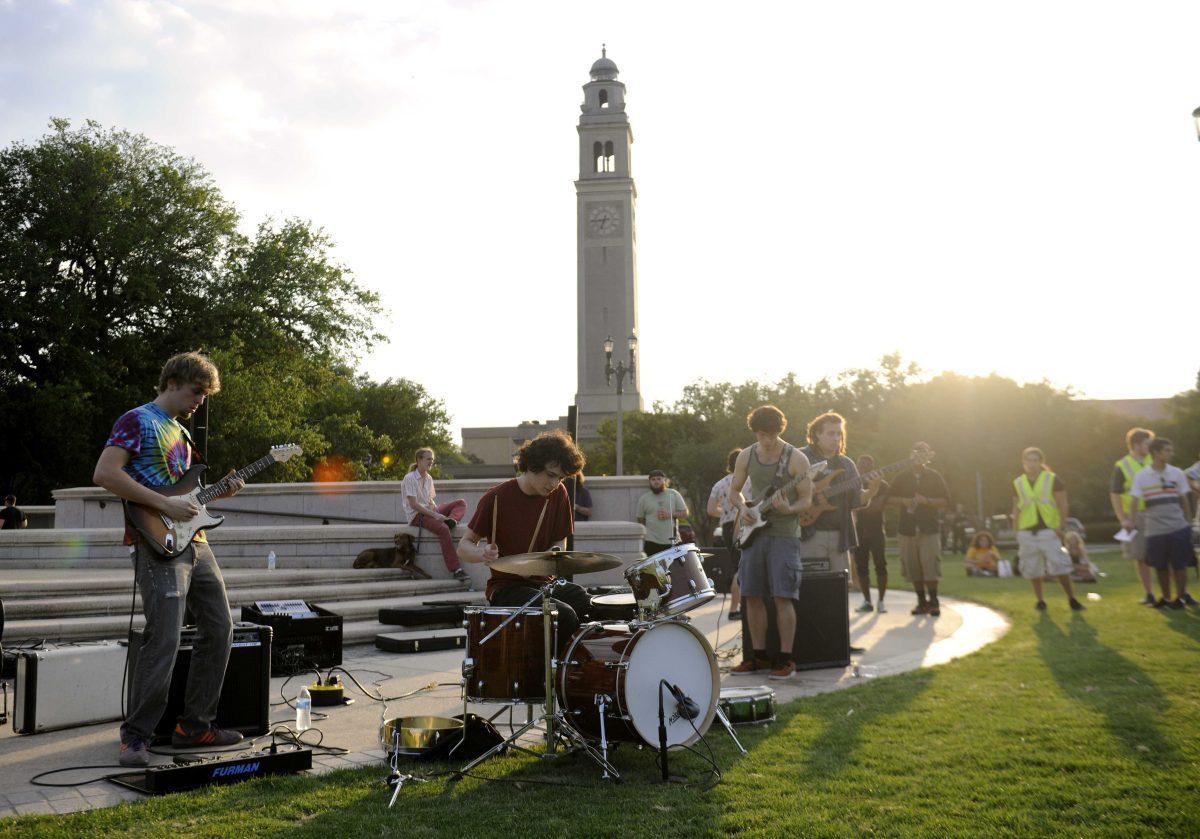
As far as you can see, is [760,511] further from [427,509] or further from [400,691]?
[427,509]

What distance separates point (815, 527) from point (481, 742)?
5.51 m

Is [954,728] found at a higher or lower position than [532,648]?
lower

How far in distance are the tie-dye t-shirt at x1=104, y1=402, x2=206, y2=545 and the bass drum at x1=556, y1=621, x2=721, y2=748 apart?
2.50 m

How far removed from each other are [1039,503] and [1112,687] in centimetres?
559

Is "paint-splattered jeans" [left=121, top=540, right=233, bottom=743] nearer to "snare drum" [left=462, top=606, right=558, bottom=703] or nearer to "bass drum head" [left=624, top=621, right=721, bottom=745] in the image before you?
"snare drum" [left=462, top=606, right=558, bottom=703]

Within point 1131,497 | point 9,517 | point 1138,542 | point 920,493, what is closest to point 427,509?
point 920,493

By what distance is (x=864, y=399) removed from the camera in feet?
187

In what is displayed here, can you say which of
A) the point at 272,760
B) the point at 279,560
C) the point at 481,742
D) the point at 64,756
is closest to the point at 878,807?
the point at 481,742

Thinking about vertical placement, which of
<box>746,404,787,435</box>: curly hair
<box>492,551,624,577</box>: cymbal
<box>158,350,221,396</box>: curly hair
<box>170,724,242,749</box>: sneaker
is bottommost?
<box>170,724,242,749</box>: sneaker

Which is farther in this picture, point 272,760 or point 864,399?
point 864,399

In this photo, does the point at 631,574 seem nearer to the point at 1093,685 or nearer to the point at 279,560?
the point at 1093,685

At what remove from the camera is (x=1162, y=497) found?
39.7 ft

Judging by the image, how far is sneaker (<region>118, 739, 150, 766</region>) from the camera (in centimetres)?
540

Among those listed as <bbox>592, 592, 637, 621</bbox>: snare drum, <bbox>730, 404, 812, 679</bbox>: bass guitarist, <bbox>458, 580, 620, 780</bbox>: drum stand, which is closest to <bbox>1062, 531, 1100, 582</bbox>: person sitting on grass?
<bbox>730, 404, 812, 679</bbox>: bass guitarist
